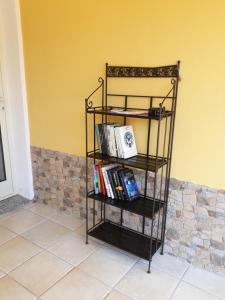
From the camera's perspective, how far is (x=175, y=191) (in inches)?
75.0

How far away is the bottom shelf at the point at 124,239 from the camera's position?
1.94 meters

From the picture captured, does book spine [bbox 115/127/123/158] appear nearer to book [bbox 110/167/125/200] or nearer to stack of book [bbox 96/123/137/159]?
stack of book [bbox 96/123/137/159]

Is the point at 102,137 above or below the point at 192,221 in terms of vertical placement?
above

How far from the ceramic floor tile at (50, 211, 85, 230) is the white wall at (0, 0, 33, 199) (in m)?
0.46

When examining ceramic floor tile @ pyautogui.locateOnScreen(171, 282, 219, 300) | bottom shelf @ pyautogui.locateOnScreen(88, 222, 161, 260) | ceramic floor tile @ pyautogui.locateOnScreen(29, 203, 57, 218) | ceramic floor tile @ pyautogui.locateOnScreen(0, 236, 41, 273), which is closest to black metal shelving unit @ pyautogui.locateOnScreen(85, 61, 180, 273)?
bottom shelf @ pyautogui.locateOnScreen(88, 222, 161, 260)

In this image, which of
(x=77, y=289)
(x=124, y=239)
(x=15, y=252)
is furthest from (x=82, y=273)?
(x=15, y=252)

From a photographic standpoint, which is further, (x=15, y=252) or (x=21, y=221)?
(x=21, y=221)

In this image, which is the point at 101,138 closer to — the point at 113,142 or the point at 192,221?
the point at 113,142

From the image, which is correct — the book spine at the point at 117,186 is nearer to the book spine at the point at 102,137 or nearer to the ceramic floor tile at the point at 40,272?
the book spine at the point at 102,137

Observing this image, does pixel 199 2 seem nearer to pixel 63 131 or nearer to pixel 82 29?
pixel 82 29

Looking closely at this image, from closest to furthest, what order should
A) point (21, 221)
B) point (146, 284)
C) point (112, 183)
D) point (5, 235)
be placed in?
point (146, 284) < point (112, 183) < point (5, 235) < point (21, 221)

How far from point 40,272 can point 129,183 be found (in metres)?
0.89

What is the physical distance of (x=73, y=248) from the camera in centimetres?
212

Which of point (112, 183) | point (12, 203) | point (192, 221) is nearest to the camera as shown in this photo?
point (192, 221)
